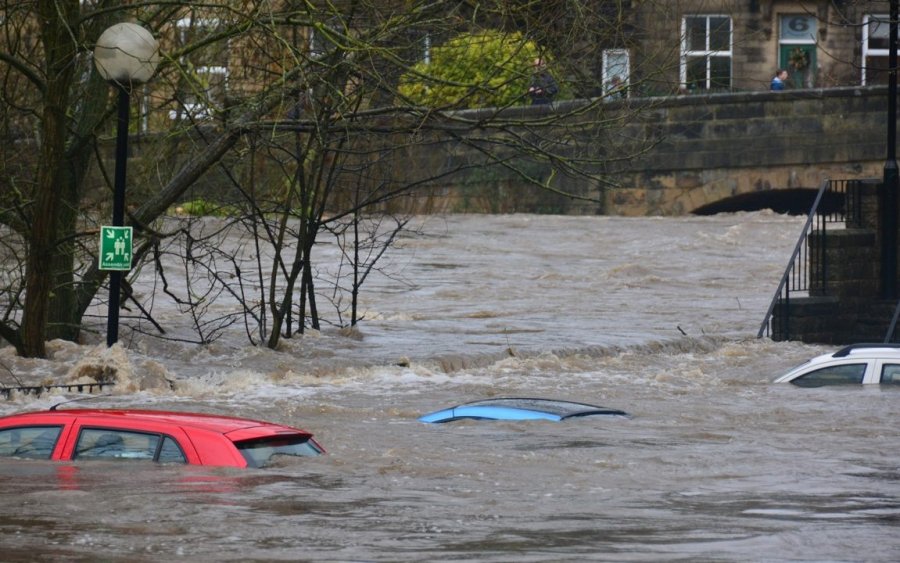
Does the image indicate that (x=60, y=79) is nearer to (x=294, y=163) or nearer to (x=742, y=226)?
(x=294, y=163)

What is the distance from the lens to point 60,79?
16750mm

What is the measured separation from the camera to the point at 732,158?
136 ft

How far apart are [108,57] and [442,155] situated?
86.5 feet

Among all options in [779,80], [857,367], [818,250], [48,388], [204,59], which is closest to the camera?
[857,367]

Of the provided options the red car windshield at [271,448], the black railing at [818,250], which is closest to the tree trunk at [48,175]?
the red car windshield at [271,448]

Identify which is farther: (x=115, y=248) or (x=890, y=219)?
(x=890, y=219)

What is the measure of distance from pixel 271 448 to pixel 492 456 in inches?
96.8

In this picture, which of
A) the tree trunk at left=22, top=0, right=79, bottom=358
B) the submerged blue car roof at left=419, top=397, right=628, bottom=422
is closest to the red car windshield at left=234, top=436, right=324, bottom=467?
the submerged blue car roof at left=419, top=397, right=628, bottom=422

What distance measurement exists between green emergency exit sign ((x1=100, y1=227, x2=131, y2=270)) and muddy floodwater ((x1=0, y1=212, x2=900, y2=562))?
4.29ft

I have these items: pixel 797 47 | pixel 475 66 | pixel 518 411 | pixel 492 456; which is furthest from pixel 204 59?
pixel 797 47

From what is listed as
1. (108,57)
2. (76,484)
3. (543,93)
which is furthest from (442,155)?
(76,484)

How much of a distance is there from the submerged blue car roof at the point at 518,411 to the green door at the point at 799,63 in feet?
98.8

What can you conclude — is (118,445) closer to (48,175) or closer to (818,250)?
(48,175)

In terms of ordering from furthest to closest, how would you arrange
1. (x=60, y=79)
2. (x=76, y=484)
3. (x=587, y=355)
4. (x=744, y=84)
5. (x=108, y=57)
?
(x=744, y=84)
(x=587, y=355)
(x=60, y=79)
(x=108, y=57)
(x=76, y=484)
